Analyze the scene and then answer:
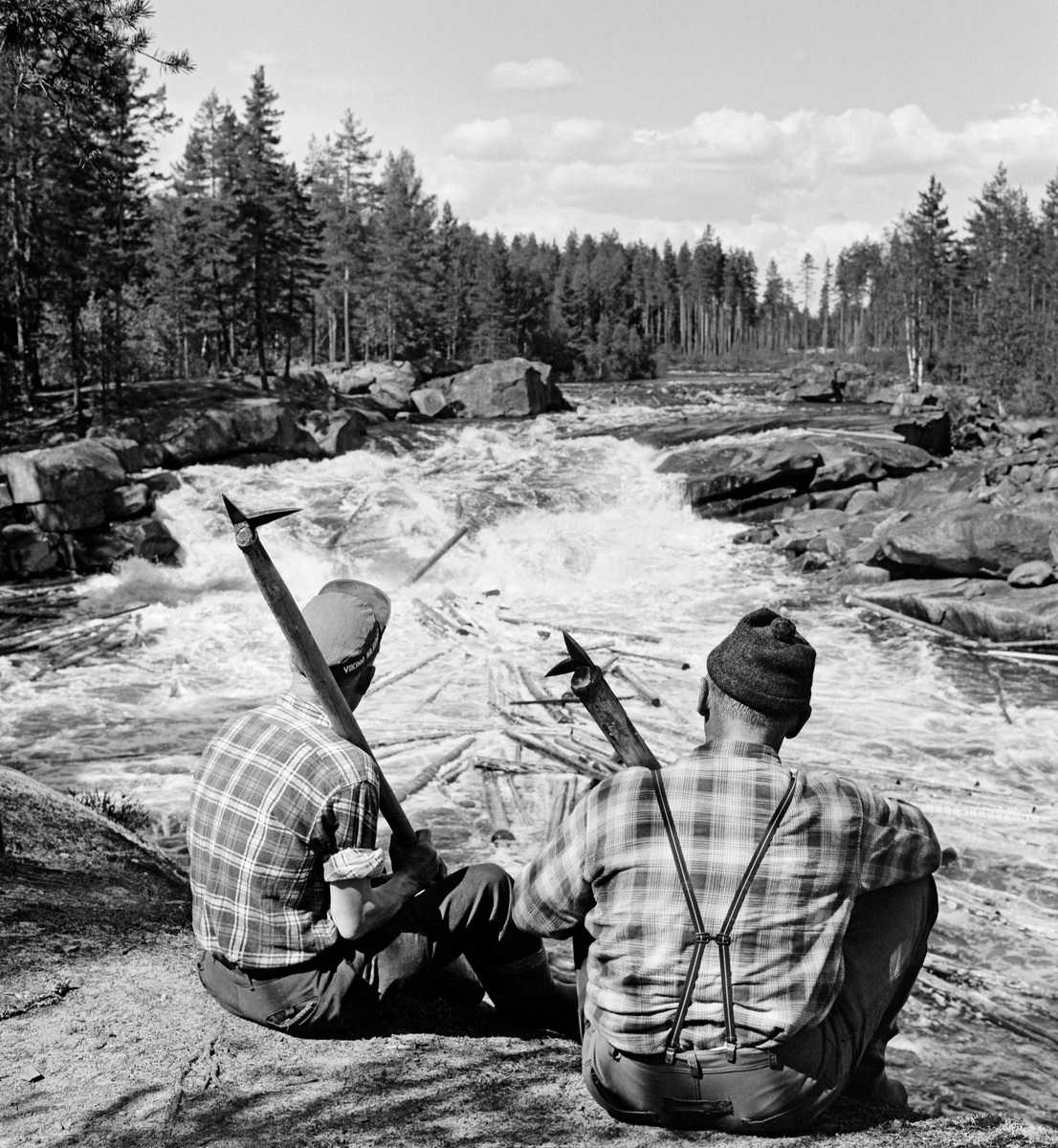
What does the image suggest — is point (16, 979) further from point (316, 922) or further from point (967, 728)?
point (967, 728)

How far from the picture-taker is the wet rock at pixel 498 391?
3969cm

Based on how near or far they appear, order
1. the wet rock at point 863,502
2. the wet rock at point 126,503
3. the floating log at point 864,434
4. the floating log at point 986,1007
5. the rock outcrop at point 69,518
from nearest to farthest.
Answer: the floating log at point 986,1007 → the rock outcrop at point 69,518 → the wet rock at point 126,503 → the wet rock at point 863,502 → the floating log at point 864,434

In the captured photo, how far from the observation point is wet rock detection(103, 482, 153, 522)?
2220cm

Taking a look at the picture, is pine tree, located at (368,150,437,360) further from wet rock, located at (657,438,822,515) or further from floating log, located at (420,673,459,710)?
floating log, located at (420,673,459,710)

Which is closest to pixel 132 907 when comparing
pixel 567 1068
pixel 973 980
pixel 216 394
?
pixel 567 1068

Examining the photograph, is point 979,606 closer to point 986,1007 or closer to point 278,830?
point 986,1007

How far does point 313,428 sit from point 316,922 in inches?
1121

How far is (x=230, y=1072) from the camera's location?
341 centimetres

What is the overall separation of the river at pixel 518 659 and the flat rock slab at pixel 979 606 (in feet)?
2.05

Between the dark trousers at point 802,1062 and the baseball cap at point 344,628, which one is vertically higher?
the baseball cap at point 344,628

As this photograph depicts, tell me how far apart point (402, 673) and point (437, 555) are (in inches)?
276

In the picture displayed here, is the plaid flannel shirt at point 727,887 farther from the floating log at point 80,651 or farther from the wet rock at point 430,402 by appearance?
the wet rock at point 430,402

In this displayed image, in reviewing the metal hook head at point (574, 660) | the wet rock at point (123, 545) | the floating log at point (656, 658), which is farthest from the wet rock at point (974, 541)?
the metal hook head at point (574, 660)

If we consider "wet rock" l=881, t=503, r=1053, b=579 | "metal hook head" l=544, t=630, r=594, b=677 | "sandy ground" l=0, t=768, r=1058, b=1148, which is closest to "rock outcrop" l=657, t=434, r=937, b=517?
"wet rock" l=881, t=503, r=1053, b=579
